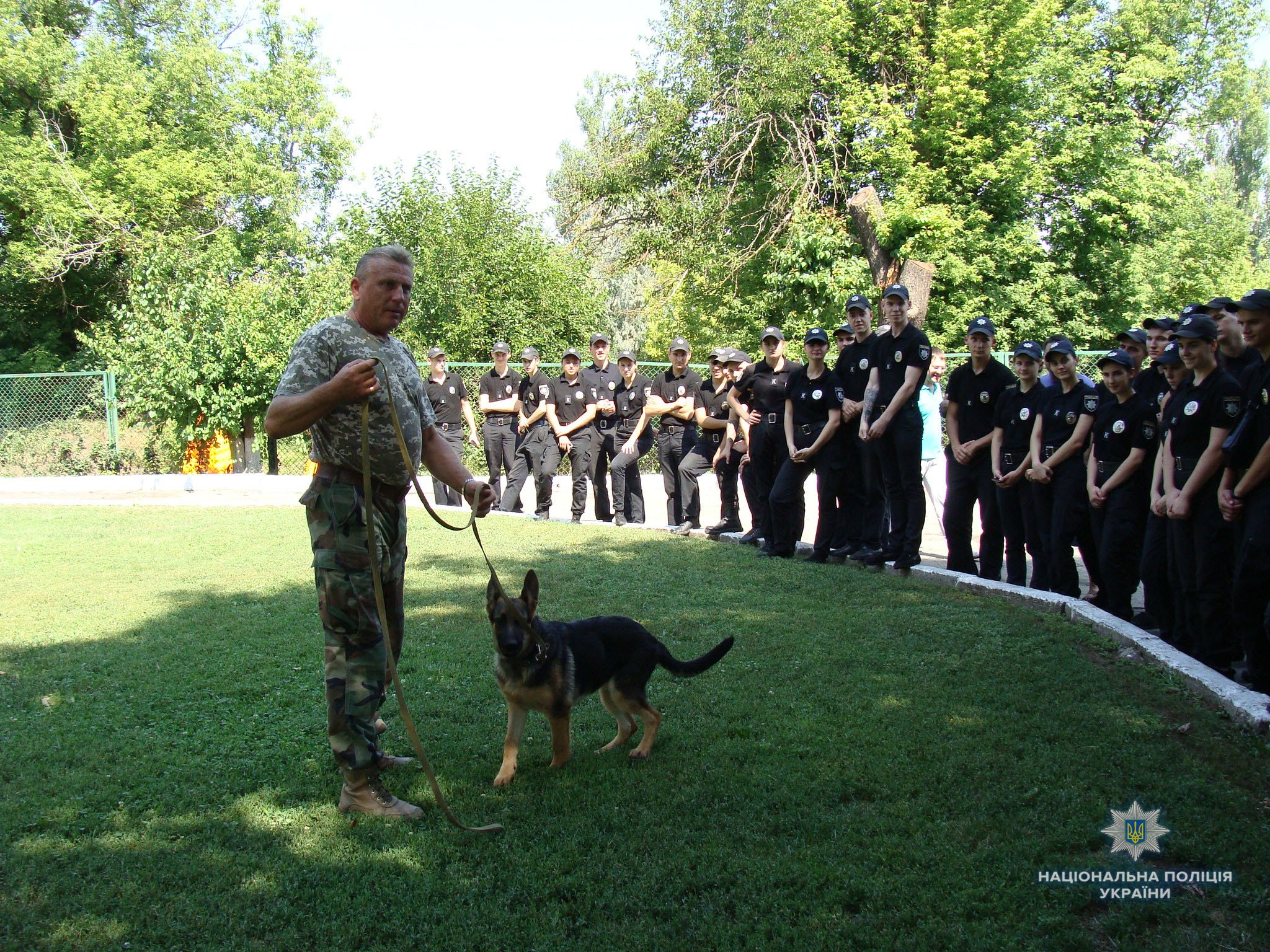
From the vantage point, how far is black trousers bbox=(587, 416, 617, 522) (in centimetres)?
1336

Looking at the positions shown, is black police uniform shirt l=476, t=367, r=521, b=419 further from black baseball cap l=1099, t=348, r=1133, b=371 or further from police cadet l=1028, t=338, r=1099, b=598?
black baseball cap l=1099, t=348, r=1133, b=371

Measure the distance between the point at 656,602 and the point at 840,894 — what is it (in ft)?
14.6

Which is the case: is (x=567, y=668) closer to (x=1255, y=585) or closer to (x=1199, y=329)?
(x=1255, y=585)

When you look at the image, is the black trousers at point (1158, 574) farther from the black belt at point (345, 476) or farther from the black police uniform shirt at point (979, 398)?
the black belt at point (345, 476)

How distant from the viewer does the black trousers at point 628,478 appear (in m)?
12.9

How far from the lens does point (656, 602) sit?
7.79 m

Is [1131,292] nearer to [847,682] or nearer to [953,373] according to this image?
[953,373]

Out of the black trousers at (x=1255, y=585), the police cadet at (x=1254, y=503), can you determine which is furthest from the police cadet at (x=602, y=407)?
the black trousers at (x=1255, y=585)

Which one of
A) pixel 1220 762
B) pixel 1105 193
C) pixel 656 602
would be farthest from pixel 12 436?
pixel 1105 193

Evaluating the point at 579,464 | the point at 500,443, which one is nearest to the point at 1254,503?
the point at 579,464

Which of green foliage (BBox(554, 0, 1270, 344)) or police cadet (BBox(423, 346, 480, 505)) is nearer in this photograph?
police cadet (BBox(423, 346, 480, 505))

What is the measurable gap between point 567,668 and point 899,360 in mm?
5557
